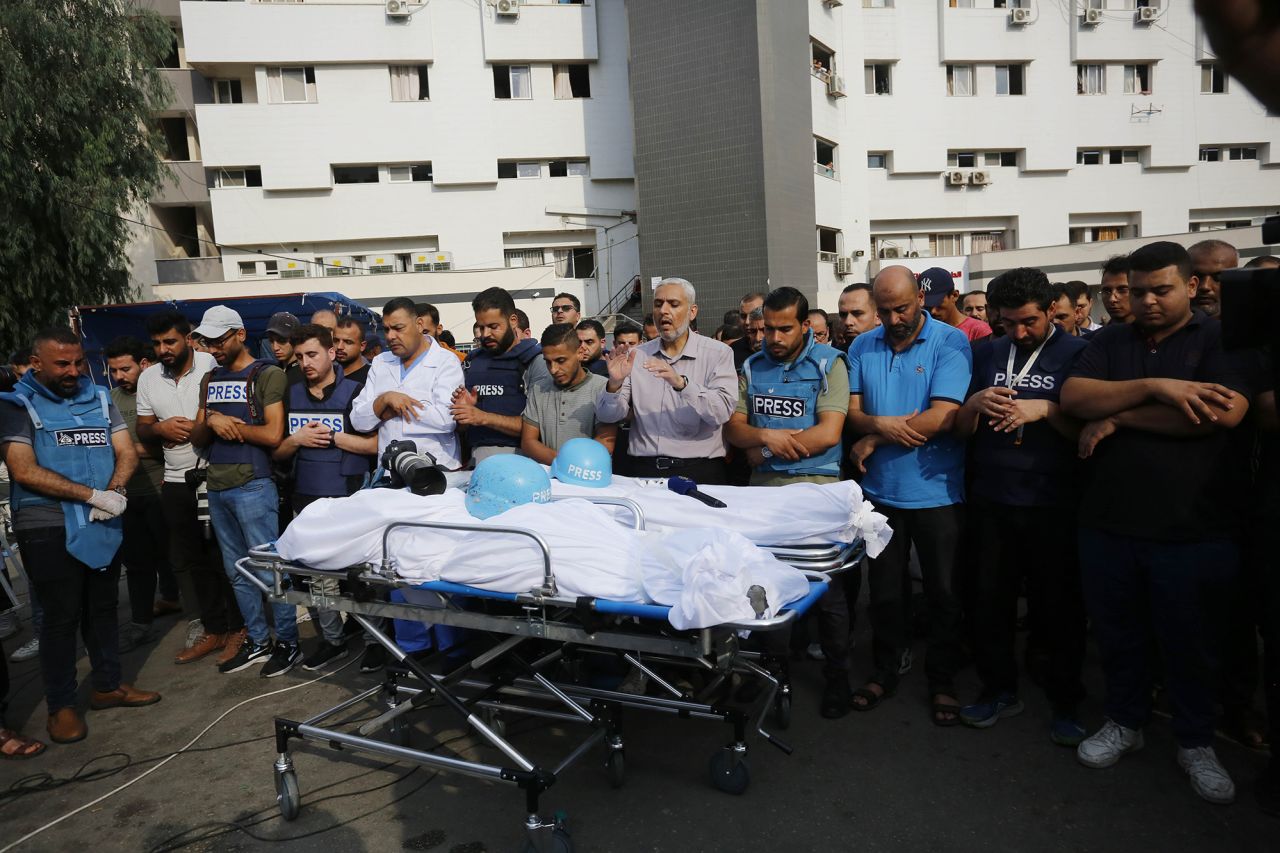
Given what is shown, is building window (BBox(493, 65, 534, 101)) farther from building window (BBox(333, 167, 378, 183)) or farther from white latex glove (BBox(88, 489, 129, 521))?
white latex glove (BBox(88, 489, 129, 521))

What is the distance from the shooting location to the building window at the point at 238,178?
82.9ft

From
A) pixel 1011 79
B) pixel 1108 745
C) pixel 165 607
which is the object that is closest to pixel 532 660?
pixel 1108 745

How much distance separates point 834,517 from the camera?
128 inches

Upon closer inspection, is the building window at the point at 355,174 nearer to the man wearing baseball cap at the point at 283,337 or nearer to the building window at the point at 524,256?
the building window at the point at 524,256

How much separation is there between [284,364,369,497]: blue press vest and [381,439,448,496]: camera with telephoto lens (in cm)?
141

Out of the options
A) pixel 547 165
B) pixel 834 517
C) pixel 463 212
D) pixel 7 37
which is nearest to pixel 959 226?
pixel 547 165

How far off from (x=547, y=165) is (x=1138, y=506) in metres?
25.4

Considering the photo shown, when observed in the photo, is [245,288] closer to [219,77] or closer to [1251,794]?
[219,77]

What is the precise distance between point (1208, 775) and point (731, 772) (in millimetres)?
1974

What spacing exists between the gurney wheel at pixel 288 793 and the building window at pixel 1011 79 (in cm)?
3204

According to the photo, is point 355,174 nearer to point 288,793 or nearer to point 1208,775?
point 288,793

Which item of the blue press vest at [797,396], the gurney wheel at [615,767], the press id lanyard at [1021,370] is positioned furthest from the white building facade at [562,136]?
the gurney wheel at [615,767]

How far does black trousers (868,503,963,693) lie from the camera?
13.5ft

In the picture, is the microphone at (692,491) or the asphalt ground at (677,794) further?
the microphone at (692,491)
